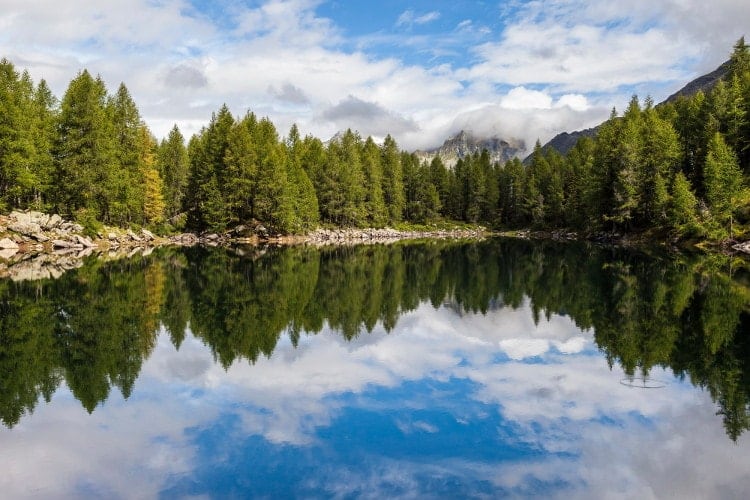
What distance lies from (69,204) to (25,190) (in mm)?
4942

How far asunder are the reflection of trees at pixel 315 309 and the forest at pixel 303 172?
23.9 metres

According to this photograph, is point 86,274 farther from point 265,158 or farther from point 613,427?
point 265,158

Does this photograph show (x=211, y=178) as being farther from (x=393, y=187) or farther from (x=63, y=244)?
(x=393, y=187)

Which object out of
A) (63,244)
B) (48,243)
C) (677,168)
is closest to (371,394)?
(48,243)

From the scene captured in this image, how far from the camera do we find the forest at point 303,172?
67688 mm

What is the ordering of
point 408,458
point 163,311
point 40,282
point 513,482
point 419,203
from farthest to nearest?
point 419,203 → point 40,282 → point 163,311 → point 408,458 → point 513,482

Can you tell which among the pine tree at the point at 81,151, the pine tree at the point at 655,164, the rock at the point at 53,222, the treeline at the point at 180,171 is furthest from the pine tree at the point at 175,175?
the pine tree at the point at 655,164

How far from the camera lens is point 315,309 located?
29.1 metres

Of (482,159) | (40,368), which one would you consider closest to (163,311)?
(40,368)

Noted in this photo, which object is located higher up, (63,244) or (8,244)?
(8,244)

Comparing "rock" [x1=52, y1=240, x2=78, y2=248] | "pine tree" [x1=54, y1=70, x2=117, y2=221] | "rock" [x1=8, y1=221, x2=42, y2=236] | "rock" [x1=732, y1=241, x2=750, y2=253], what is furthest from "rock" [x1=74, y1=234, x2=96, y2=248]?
"rock" [x1=732, y1=241, x2=750, y2=253]

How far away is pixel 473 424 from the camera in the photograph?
1354 cm

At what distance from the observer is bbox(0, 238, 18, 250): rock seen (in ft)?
186

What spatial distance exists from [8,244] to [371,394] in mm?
56297
